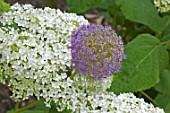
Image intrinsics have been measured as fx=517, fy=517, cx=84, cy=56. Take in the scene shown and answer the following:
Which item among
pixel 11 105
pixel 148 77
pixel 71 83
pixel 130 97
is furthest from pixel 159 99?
pixel 11 105

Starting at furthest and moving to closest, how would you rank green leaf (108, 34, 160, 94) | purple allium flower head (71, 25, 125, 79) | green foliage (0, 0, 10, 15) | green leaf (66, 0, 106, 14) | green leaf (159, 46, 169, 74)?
green leaf (159, 46, 169, 74) → green leaf (66, 0, 106, 14) → green leaf (108, 34, 160, 94) → green foliage (0, 0, 10, 15) → purple allium flower head (71, 25, 125, 79)

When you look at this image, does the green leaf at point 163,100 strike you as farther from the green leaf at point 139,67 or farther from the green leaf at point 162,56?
the green leaf at point 139,67

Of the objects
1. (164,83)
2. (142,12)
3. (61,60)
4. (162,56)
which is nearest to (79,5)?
(142,12)

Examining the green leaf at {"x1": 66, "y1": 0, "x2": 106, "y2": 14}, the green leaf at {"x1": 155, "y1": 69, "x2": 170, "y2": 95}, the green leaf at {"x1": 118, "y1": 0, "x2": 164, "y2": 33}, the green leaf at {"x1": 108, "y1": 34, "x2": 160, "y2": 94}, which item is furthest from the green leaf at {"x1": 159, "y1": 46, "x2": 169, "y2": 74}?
the green leaf at {"x1": 66, "y1": 0, "x2": 106, "y2": 14}

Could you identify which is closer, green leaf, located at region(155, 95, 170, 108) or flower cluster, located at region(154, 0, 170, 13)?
flower cluster, located at region(154, 0, 170, 13)

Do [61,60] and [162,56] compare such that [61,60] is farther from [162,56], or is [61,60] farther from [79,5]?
[162,56]

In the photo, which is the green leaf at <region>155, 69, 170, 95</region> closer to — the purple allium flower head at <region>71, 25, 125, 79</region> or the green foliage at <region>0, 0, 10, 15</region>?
the purple allium flower head at <region>71, 25, 125, 79</region>

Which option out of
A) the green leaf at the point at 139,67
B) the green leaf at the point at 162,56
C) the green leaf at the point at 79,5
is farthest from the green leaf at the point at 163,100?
the green leaf at the point at 79,5
